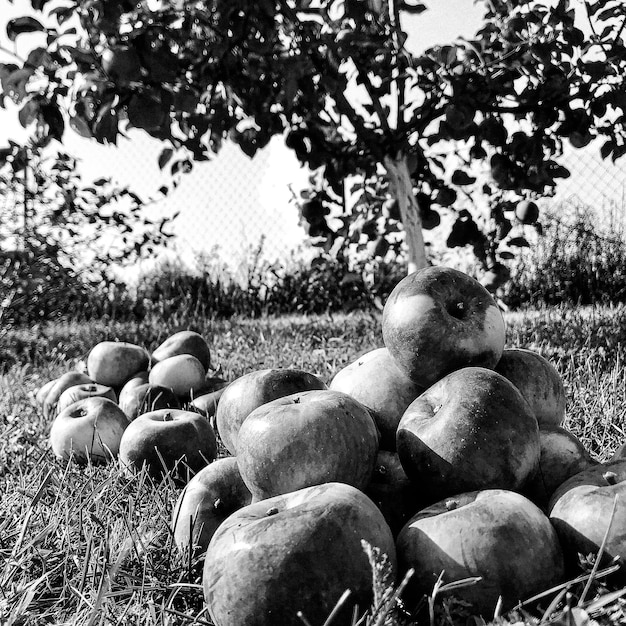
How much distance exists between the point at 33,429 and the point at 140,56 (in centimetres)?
180

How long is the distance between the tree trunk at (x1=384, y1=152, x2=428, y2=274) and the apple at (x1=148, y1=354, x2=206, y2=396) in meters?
1.84

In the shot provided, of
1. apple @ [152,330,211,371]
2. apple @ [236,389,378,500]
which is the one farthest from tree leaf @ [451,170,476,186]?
apple @ [236,389,378,500]

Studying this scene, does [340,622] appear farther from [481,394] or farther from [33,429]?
[33,429]

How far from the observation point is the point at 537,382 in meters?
1.76

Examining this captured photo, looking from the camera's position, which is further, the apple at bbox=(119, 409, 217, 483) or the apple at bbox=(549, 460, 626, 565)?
the apple at bbox=(119, 409, 217, 483)

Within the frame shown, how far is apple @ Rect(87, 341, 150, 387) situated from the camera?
321 centimetres

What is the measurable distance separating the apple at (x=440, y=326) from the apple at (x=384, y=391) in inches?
2.4

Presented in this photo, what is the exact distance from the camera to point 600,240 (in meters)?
8.23

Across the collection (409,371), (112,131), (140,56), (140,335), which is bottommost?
(140,335)

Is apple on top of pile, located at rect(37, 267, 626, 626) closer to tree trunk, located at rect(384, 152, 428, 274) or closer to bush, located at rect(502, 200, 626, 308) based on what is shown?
tree trunk, located at rect(384, 152, 428, 274)

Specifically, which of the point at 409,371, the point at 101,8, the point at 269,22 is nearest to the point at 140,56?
the point at 101,8

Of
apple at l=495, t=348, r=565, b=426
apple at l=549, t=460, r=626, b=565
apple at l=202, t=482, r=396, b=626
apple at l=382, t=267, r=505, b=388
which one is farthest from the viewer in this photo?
apple at l=495, t=348, r=565, b=426

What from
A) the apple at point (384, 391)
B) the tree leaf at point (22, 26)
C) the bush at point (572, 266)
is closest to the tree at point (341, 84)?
the tree leaf at point (22, 26)

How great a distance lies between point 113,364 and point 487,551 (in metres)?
2.46
